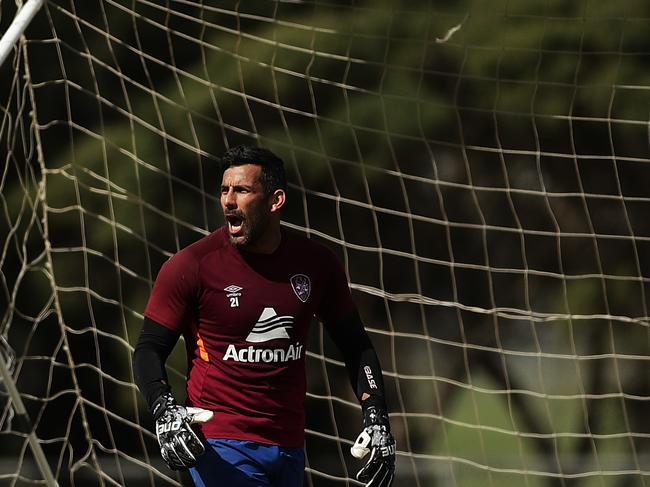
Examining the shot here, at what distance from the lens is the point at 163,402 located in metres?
4.35

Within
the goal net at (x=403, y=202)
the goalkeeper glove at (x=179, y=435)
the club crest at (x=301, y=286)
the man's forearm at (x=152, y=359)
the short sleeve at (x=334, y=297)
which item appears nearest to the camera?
A: the goalkeeper glove at (x=179, y=435)

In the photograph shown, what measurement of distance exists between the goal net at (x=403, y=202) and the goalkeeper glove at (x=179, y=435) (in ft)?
12.4

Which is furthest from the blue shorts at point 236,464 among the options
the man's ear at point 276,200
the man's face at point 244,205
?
the man's ear at point 276,200

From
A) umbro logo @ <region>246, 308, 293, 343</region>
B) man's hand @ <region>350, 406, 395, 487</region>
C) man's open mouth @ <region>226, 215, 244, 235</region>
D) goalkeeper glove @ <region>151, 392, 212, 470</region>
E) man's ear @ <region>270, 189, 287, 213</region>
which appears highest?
man's ear @ <region>270, 189, 287, 213</region>

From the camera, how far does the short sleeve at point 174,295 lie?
176 inches

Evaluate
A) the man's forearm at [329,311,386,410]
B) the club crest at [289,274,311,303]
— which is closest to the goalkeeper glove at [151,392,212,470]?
the club crest at [289,274,311,303]

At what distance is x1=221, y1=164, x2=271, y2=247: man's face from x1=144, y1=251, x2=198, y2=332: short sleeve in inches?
6.9

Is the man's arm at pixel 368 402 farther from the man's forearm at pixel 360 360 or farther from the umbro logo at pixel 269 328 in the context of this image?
the umbro logo at pixel 269 328

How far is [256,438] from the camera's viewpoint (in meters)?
4.49

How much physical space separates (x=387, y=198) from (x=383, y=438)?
4.75 meters

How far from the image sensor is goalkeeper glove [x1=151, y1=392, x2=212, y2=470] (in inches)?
168

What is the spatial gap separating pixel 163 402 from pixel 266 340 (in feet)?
1.27

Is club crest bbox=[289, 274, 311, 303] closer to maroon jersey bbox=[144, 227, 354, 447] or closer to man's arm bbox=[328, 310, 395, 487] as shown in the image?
maroon jersey bbox=[144, 227, 354, 447]

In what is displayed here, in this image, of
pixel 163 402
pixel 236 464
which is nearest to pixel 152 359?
pixel 163 402
